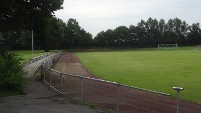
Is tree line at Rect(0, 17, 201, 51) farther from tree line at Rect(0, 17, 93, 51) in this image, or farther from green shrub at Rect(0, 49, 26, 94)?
green shrub at Rect(0, 49, 26, 94)

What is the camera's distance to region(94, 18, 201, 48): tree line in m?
156

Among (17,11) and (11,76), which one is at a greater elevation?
(17,11)

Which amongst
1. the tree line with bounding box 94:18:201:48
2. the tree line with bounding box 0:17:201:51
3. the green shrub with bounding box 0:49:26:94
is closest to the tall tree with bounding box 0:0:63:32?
the green shrub with bounding box 0:49:26:94

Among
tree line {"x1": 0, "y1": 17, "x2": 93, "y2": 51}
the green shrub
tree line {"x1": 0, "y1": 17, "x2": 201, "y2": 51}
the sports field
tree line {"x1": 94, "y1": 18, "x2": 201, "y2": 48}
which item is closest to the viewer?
the green shrub

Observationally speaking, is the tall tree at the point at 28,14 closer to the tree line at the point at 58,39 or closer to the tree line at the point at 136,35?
the tree line at the point at 58,39

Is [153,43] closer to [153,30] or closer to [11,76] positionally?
[153,30]

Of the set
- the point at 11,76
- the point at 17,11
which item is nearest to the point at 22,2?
the point at 17,11

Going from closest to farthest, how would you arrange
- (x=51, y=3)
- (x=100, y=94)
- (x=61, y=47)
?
(x=100, y=94), (x=51, y=3), (x=61, y=47)

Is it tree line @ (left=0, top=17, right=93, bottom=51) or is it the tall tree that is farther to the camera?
tree line @ (left=0, top=17, right=93, bottom=51)

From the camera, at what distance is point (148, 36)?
161 meters

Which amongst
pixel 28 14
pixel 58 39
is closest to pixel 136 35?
pixel 58 39

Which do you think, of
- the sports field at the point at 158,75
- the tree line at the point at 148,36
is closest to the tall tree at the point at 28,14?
the sports field at the point at 158,75

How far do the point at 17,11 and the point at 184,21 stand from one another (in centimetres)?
15995

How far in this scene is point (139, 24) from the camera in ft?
578
